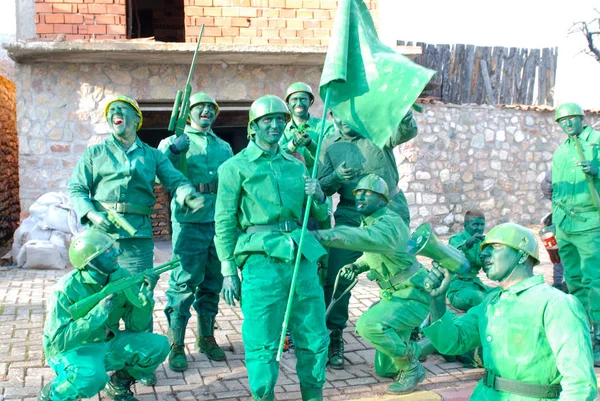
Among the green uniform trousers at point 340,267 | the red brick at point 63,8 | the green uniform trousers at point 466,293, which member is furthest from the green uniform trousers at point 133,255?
the red brick at point 63,8

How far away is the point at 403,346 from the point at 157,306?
3.54 m

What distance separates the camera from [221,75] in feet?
34.8

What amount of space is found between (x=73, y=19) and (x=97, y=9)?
40cm

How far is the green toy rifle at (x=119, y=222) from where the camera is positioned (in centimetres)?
475

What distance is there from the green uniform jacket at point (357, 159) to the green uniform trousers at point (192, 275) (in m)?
1.12

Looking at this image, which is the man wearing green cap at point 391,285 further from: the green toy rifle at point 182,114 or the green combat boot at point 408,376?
the green toy rifle at point 182,114

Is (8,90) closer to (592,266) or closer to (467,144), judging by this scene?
(467,144)

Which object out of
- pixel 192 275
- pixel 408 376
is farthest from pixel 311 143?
pixel 408 376

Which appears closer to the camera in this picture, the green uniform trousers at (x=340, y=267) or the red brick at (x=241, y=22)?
the green uniform trousers at (x=340, y=267)

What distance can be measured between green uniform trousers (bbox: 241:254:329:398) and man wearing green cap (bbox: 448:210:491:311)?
2.32 m

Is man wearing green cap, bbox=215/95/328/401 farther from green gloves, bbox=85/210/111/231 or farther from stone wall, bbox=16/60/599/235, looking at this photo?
stone wall, bbox=16/60/599/235

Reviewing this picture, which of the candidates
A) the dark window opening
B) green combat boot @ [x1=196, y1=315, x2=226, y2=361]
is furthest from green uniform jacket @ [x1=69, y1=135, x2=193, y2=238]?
the dark window opening

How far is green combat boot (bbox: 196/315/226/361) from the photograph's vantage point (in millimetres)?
5590

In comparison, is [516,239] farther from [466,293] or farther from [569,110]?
[569,110]
